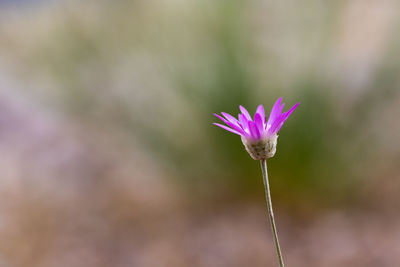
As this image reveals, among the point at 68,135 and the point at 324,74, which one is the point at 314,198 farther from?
the point at 68,135

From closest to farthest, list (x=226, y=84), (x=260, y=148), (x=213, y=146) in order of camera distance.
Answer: (x=260, y=148) → (x=226, y=84) → (x=213, y=146)

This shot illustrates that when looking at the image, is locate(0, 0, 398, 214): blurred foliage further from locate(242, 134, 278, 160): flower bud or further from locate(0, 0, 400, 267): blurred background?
locate(242, 134, 278, 160): flower bud

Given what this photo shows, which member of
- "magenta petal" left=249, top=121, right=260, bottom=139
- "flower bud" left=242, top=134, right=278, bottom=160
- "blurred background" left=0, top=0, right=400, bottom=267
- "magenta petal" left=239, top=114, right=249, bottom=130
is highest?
"blurred background" left=0, top=0, right=400, bottom=267

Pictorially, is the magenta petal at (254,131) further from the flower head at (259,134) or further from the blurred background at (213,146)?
the blurred background at (213,146)

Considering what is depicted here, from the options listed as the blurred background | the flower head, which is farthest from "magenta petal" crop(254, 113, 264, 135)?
the blurred background

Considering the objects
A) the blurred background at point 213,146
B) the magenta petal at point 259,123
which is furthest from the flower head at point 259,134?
the blurred background at point 213,146

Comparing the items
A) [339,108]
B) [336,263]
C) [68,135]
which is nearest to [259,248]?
[336,263]

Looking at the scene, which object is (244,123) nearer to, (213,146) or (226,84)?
(226,84)

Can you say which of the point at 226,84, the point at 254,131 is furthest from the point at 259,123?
the point at 226,84

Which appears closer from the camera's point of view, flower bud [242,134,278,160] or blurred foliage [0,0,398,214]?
flower bud [242,134,278,160]
